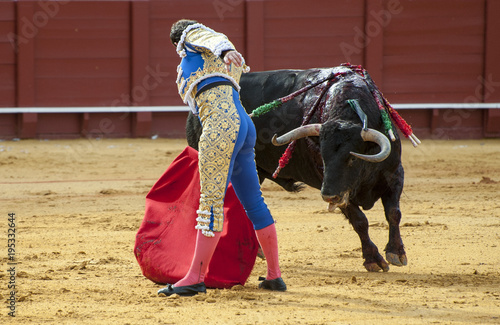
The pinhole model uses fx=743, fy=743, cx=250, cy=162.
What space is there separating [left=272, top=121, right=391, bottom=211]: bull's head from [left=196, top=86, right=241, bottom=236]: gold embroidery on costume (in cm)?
61

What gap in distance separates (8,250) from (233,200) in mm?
1310

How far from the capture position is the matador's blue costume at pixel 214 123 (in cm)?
263

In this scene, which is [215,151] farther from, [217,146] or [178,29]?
[178,29]

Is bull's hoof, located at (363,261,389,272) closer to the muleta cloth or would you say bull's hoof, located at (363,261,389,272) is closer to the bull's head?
the bull's head

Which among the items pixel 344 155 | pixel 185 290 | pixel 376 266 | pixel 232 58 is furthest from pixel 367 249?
pixel 232 58

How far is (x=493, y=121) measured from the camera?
30.9 ft

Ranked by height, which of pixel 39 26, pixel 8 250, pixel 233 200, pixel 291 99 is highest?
pixel 39 26

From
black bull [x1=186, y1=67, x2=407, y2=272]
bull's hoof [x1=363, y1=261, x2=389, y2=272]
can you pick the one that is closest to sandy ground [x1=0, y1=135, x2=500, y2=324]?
bull's hoof [x1=363, y1=261, x2=389, y2=272]

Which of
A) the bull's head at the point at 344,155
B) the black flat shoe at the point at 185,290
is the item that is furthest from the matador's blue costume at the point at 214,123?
the bull's head at the point at 344,155

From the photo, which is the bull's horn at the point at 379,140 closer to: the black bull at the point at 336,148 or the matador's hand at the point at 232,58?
the black bull at the point at 336,148

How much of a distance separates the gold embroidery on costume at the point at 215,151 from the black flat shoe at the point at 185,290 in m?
0.21

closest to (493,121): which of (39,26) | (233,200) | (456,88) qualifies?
(456,88)

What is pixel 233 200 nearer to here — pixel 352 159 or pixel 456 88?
pixel 352 159

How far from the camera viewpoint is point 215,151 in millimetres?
2625
